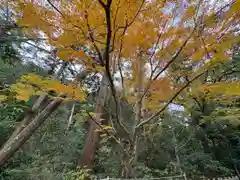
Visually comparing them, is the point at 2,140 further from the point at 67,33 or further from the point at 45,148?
the point at 67,33

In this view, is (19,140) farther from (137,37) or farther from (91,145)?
(137,37)

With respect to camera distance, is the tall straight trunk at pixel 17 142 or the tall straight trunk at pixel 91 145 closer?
the tall straight trunk at pixel 17 142

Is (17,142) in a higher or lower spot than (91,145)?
lower

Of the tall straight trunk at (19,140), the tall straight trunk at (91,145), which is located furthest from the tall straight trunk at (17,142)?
the tall straight trunk at (91,145)

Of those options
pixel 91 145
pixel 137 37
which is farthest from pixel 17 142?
pixel 137 37

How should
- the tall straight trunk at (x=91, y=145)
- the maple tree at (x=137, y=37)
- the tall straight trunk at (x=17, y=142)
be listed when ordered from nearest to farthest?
the maple tree at (x=137, y=37) → the tall straight trunk at (x=17, y=142) → the tall straight trunk at (x=91, y=145)

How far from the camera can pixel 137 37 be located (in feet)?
6.77

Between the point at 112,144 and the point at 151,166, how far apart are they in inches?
50.9

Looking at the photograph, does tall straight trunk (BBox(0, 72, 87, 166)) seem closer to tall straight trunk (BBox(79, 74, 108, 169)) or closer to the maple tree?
the maple tree

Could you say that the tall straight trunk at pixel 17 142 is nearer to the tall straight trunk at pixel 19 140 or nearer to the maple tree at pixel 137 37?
the tall straight trunk at pixel 19 140

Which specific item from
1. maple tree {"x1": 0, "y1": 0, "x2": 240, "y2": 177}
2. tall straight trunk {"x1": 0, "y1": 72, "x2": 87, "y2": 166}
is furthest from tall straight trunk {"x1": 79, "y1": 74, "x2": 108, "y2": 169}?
maple tree {"x1": 0, "y1": 0, "x2": 240, "y2": 177}

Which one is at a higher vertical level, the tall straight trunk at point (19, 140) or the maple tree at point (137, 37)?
the maple tree at point (137, 37)

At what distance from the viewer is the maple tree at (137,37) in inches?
60.4

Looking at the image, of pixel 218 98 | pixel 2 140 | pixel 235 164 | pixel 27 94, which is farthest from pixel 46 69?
pixel 235 164
